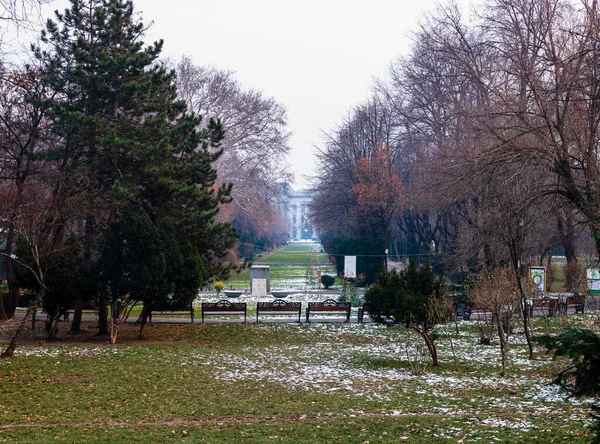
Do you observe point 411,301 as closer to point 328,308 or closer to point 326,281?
point 328,308

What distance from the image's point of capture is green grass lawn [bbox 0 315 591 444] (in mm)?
8695

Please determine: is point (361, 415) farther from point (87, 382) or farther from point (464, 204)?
point (464, 204)

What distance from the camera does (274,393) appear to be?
40.1ft

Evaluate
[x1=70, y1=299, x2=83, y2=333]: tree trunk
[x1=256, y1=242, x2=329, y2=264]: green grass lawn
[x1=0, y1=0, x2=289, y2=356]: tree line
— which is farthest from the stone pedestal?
[x1=256, y1=242, x2=329, y2=264]: green grass lawn

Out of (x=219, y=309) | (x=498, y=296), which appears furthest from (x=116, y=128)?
(x=498, y=296)

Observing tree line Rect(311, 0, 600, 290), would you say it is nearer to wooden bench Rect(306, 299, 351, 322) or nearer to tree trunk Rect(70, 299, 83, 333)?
wooden bench Rect(306, 299, 351, 322)

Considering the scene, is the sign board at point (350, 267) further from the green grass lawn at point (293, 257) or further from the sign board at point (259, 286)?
the green grass lawn at point (293, 257)

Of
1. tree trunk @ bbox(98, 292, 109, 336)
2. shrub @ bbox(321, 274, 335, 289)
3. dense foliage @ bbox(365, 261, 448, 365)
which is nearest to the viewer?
dense foliage @ bbox(365, 261, 448, 365)

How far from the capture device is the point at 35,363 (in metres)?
14.6

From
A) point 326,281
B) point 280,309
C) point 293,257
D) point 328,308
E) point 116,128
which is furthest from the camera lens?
point 293,257

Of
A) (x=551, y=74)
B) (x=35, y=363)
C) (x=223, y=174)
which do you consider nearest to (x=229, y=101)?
(x=223, y=174)

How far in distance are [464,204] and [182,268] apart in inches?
798

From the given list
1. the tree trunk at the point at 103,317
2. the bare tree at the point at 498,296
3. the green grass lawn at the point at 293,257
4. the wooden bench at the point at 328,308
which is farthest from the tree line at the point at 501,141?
the green grass lawn at the point at 293,257

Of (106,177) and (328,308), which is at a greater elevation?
(106,177)
